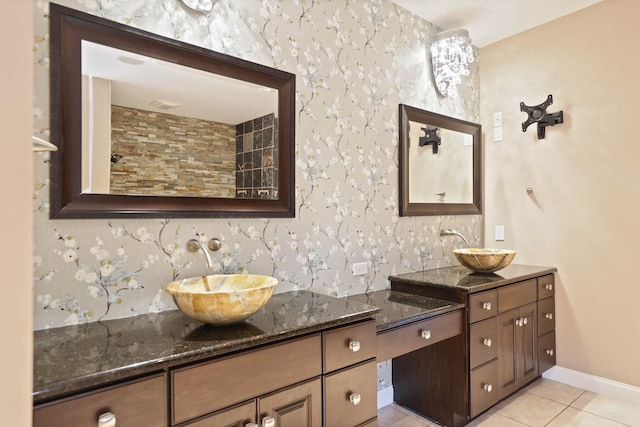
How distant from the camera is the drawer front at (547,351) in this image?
2.80m

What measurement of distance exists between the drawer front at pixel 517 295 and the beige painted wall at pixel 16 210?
249cm

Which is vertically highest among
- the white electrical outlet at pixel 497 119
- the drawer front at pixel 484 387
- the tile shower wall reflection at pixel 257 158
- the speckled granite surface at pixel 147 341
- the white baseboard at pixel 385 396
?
the white electrical outlet at pixel 497 119

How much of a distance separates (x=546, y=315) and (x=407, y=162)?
1573 millimetres

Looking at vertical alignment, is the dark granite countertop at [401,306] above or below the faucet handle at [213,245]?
below

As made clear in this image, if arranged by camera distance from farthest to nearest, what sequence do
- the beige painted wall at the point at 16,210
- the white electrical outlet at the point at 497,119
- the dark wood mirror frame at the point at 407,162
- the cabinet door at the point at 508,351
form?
the white electrical outlet at the point at 497,119, the dark wood mirror frame at the point at 407,162, the cabinet door at the point at 508,351, the beige painted wall at the point at 16,210

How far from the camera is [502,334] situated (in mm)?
2447

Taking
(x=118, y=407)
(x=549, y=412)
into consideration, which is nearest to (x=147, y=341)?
(x=118, y=407)

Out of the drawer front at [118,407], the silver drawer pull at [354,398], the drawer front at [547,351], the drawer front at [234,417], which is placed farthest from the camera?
the drawer front at [547,351]

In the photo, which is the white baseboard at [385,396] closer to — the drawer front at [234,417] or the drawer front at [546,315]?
the drawer front at [546,315]

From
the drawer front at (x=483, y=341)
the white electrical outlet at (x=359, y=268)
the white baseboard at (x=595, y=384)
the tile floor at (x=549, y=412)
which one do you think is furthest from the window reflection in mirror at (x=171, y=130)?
the white baseboard at (x=595, y=384)

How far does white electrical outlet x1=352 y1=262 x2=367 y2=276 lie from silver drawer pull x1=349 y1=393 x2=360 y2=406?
2.88 ft

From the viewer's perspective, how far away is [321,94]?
7.32 ft

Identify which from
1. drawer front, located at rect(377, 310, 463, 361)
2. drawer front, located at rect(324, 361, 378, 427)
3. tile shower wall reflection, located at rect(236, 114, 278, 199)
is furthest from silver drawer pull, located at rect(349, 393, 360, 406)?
tile shower wall reflection, located at rect(236, 114, 278, 199)

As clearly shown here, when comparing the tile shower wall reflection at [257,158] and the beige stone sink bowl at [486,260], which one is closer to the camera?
the tile shower wall reflection at [257,158]
